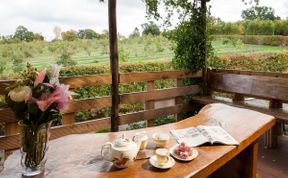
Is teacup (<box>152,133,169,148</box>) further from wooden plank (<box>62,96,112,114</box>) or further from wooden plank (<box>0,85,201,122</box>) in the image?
wooden plank (<box>62,96,112,114</box>)

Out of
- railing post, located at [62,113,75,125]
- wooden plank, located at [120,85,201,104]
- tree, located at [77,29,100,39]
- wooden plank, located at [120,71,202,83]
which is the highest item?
tree, located at [77,29,100,39]

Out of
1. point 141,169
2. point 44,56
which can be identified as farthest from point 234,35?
point 141,169

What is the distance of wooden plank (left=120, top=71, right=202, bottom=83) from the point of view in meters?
3.62

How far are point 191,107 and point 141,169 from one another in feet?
10.7

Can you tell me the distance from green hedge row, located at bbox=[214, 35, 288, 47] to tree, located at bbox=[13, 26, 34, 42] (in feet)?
9.90

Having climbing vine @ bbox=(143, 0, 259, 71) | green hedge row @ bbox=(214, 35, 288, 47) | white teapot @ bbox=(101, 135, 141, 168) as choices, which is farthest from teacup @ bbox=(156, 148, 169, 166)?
green hedge row @ bbox=(214, 35, 288, 47)

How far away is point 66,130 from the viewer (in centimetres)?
316

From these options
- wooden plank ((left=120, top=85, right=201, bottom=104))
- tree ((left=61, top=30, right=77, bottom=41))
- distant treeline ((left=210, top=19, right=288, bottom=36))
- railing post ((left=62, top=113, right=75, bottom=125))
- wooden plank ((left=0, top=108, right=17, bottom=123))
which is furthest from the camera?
distant treeline ((left=210, top=19, right=288, bottom=36))

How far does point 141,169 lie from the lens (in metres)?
1.34

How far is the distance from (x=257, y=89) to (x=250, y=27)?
1.79 m

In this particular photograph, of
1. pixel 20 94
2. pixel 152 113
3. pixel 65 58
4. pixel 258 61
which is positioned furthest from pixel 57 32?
pixel 258 61

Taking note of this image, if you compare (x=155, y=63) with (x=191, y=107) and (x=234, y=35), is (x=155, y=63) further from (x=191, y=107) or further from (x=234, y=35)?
(x=234, y=35)

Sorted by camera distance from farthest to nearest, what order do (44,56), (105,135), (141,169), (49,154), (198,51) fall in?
1. (198,51)
2. (44,56)
3. (105,135)
4. (49,154)
5. (141,169)

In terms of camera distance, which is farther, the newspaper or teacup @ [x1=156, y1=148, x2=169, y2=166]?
the newspaper
